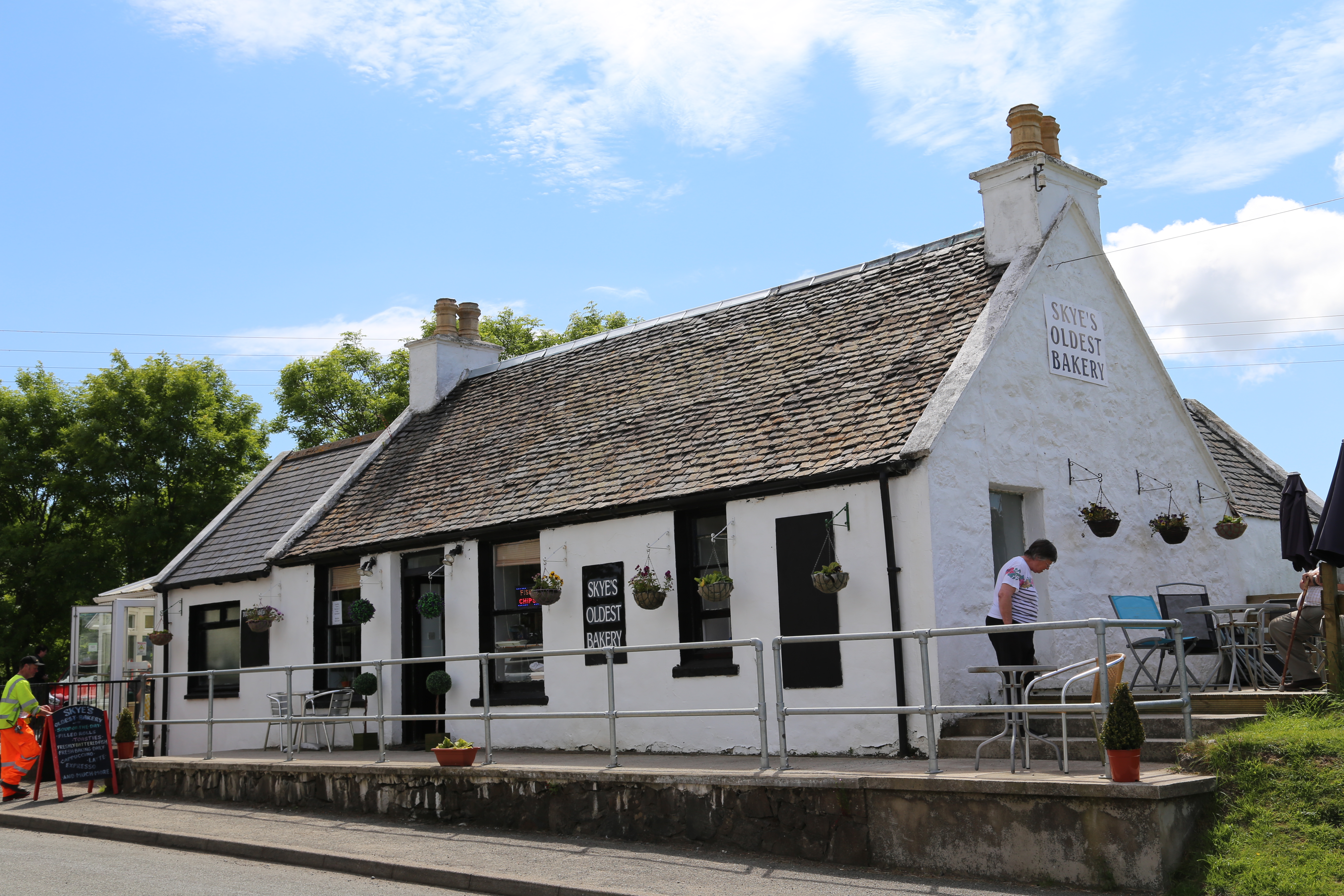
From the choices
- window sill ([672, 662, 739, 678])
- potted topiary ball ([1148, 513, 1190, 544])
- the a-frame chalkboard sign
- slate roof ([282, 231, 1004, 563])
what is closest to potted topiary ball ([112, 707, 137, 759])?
the a-frame chalkboard sign

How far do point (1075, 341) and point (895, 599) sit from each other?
173 inches

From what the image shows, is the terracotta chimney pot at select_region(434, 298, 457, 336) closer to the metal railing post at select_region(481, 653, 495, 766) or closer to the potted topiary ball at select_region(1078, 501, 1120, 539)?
the metal railing post at select_region(481, 653, 495, 766)

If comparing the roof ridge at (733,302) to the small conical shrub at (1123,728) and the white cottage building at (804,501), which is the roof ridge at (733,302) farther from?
the small conical shrub at (1123,728)

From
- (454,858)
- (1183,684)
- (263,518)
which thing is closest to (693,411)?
(454,858)

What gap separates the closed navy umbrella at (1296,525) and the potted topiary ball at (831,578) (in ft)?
12.8

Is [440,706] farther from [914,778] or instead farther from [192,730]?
[914,778]

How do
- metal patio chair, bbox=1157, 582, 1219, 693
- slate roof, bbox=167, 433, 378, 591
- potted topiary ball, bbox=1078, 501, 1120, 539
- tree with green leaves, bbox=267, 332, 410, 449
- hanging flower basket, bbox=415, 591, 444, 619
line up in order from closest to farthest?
metal patio chair, bbox=1157, 582, 1219, 693 < potted topiary ball, bbox=1078, 501, 1120, 539 < hanging flower basket, bbox=415, 591, 444, 619 < slate roof, bbox=167, 433, 378, 591 < tree with green leaves, bbox=267, 332, 410, 449

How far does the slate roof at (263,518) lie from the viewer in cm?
1878

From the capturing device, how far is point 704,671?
12.5 m

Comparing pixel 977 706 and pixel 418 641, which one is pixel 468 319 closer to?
pixel 418 641

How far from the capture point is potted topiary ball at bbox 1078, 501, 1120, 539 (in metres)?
12.5

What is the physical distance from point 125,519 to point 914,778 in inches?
999

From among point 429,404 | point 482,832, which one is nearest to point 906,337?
point 482,832

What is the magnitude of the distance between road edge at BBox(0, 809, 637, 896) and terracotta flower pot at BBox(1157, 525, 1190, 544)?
27.5 feet
